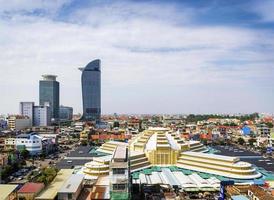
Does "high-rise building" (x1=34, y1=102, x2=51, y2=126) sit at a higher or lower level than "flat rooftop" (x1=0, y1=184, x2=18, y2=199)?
higher

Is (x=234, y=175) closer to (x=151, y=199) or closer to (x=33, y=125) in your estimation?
(x=151, y=199)

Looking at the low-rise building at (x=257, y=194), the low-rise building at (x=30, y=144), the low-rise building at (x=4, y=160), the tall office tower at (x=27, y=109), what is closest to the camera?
the low-rise building at (x=257, y=194)

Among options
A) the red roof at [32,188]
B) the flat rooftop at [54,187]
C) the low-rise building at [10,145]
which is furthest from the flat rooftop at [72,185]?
the low-rise building at [10,145]

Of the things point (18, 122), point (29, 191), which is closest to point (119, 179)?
point (29, 191)

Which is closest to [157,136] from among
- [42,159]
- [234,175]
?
[234,175]

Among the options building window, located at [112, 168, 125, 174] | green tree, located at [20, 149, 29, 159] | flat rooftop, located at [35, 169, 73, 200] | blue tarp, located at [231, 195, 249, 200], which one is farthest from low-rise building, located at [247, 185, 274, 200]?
green tree, located at [20, 149, 29, 159]

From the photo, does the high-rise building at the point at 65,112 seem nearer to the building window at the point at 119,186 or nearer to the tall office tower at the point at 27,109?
the tall office tower at the point at 27,109

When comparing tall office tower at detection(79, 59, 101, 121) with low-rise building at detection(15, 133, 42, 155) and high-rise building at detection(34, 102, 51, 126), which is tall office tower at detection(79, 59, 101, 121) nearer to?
high-rise building at detection(34, 102, 51, 126)

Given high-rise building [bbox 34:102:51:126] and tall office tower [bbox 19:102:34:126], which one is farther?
high-rise building [bbox 34:102:51:126]
